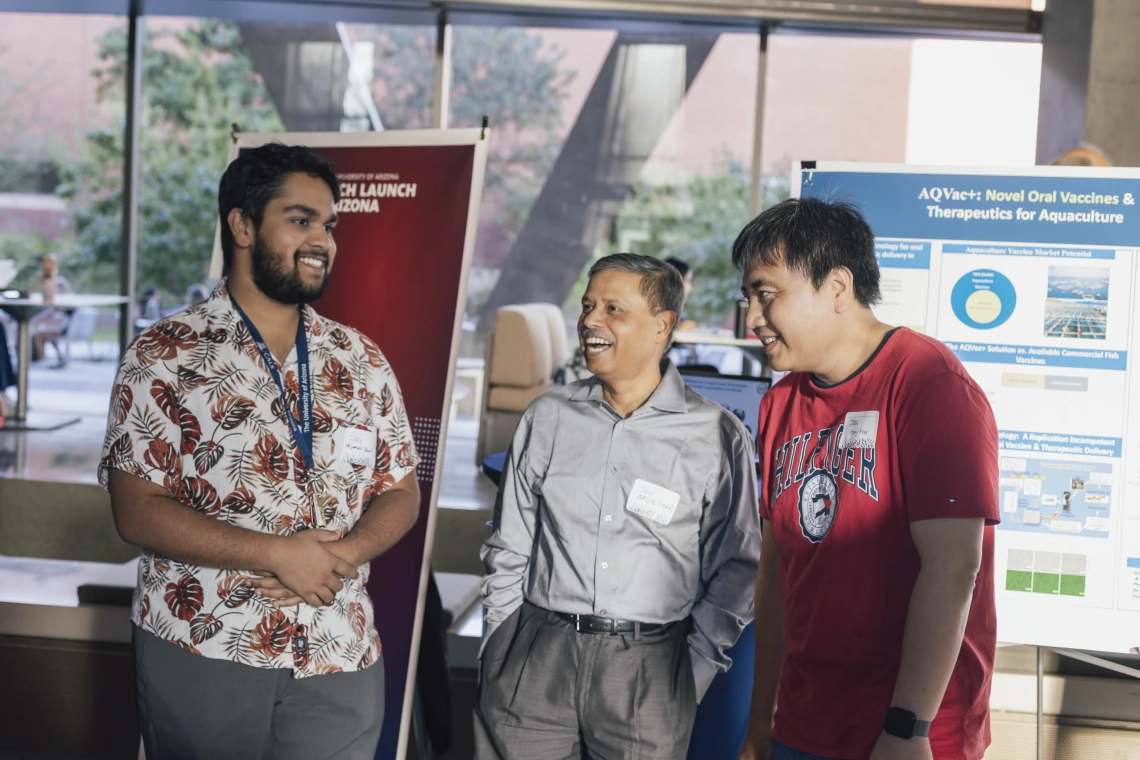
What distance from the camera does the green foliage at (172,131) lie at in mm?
7070

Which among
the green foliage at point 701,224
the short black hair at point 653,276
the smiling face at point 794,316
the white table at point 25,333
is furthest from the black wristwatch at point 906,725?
the white table at point 25,333

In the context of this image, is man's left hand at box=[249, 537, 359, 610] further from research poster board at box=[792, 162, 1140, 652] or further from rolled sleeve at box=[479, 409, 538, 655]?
research poster board at box=[792, 162, 1140, 652]

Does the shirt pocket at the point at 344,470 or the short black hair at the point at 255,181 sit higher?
the short black hair at the point at 255,181

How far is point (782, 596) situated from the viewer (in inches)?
66.9

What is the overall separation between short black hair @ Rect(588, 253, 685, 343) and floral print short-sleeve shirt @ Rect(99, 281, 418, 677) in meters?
0.63

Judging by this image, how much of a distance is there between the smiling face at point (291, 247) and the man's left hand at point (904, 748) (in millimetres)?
1357

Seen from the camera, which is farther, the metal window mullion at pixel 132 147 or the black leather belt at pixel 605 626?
the metal window mullion at pixel 132 147

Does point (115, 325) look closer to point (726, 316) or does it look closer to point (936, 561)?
point (726, 316)

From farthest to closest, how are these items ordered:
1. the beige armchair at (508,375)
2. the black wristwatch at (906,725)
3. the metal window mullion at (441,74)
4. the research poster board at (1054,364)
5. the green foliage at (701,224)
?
the green foliage at (701,224) < the metal window mullion at (441,74) < the beige armchair at (508,375) < the research poster board at (1054,364) < the black wristwatch at (906,725)

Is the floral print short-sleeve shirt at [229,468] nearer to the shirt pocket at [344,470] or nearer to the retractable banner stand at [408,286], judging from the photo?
the shirt pocket at [344,470]

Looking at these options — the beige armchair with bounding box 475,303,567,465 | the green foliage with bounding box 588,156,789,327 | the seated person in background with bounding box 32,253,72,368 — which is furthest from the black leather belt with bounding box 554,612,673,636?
the seated person in background with bounding box 32,253,72,368

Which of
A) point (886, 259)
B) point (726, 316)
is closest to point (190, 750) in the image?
point (886, 259)

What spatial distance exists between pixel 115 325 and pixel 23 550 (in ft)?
8.54

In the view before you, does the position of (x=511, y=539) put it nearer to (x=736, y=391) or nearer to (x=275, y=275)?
(x=275, y=275)
